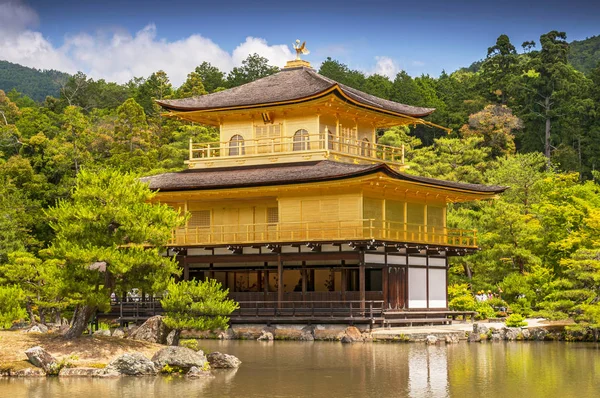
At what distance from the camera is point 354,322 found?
1544 inches

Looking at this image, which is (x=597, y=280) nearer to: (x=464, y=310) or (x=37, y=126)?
(x=464, y=310)

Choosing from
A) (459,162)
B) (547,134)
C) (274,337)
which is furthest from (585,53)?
(274,337)

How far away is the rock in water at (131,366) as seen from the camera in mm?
26016

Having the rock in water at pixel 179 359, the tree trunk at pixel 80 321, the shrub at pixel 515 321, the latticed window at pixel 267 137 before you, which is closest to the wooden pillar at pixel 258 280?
the latticed window at pixel 267 137

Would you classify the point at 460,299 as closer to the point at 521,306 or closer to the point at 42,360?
the point at 521,306

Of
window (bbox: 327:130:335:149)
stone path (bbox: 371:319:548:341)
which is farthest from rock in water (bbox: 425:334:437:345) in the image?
window (bbox: 327:130:335:149)

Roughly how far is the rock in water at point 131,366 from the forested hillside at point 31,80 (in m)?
130

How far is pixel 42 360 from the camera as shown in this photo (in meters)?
26.0

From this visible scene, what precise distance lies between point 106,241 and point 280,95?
18272 millimetres

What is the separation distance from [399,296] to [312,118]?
8956mm

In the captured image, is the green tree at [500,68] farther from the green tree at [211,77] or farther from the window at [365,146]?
the window at [365,146]

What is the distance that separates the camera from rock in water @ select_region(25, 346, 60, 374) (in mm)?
26016

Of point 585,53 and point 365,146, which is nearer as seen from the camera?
point 365,146

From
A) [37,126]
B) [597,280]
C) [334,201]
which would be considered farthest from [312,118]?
[37,126]
